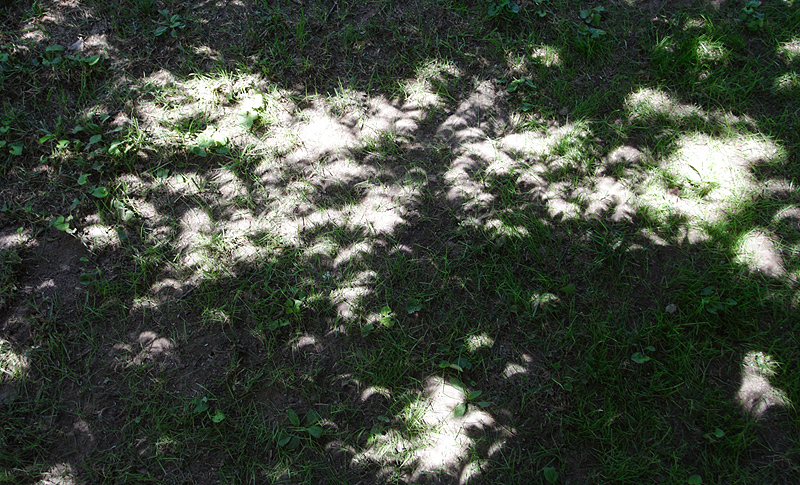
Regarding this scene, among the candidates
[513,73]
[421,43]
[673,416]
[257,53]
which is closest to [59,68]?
[257,53]

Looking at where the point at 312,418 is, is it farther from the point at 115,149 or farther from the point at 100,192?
the point at 115,149

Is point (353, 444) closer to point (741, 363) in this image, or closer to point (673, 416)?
point (673, 416)

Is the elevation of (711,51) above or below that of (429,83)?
above

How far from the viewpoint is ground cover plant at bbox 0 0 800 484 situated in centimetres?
265

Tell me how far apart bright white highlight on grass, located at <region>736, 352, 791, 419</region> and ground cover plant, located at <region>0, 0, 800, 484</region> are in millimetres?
14

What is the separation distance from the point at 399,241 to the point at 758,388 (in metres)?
2.13

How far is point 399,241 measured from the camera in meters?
3.20

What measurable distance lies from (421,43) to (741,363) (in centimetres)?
300

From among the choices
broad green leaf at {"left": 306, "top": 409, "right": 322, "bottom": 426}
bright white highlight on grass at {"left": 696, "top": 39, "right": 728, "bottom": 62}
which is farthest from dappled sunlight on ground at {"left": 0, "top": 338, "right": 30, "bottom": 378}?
bright white highlight on grass at {"left": 696, "top": 39, "right": 728, "bottom": 62}

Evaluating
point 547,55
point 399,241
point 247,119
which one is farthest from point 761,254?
point 247,119

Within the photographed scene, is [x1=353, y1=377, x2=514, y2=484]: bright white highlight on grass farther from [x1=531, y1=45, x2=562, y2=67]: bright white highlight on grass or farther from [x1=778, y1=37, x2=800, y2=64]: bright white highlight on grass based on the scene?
[x1=778, y1=37, x2=800, y2=64]: bright white highlight on grass

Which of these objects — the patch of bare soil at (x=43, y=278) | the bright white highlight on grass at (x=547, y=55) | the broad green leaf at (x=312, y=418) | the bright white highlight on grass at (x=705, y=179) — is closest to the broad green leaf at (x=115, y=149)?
the patch of bare soil at (x=43, y=278)

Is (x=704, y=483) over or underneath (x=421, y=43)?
underneath

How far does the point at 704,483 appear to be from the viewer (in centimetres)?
249
